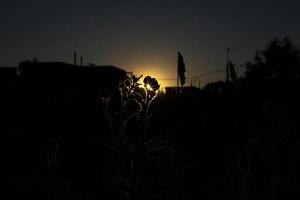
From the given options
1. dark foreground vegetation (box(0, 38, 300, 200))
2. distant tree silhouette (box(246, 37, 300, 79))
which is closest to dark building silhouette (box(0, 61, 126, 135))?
dark foreground vegetation (box(0, 38, 300, 200))

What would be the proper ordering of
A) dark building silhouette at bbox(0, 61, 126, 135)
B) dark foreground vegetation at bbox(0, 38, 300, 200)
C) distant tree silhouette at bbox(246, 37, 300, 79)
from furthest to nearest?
distant tree silhouette at bbox(246, 37, 300, 79) < dark building silhouette at bbox(0, 61, 126, 135) < dark foreground vegetation at bbox(0, 38, 300, 200)

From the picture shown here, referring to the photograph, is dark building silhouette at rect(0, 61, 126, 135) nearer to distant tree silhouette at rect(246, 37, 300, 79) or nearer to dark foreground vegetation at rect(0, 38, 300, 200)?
dark foreground vegetation at rect(0, 38, 300, 200)

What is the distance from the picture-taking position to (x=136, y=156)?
9.54 ft

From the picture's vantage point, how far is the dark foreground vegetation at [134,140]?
11.4 feet

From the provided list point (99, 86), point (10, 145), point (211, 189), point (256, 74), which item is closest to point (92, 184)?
point (211, 189)

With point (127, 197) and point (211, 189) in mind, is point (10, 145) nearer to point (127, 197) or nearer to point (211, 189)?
point (211, 189)

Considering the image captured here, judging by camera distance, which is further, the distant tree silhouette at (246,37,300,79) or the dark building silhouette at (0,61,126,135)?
the distant tree silhouette at (246,37,300,79)

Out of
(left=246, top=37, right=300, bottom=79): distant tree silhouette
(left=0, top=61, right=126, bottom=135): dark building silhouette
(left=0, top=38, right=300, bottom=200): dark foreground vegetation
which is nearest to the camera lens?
(left=0, top=38, right=300, bottom=200): dark foreground vegetation

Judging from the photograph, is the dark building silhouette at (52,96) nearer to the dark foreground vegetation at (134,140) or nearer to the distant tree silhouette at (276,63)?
the dark foreground vegetation at (134,140)

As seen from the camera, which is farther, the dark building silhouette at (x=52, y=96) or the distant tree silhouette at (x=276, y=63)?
the distant tree silhouette at (x=276, y=63)

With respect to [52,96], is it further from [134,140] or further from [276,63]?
[276,63]

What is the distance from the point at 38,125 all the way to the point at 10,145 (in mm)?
4107

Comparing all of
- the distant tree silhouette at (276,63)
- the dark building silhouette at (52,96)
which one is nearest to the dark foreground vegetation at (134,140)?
the dark building silhouette at (52,96)

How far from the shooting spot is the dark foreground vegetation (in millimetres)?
3471
